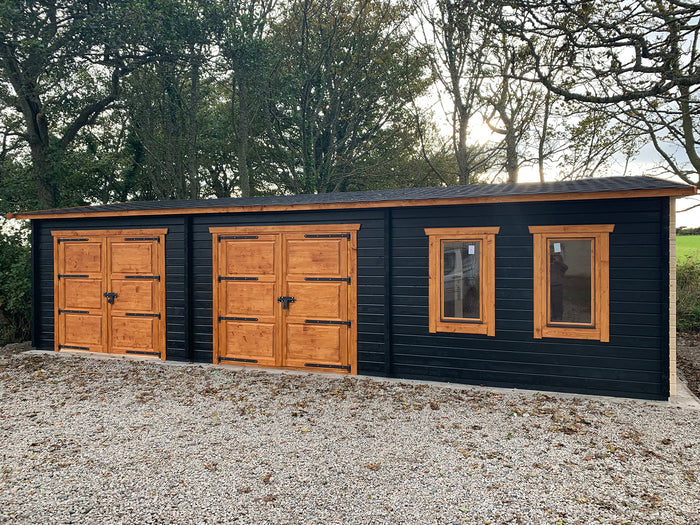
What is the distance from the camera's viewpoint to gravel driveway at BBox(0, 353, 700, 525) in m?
3.15

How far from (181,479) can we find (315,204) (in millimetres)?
3984

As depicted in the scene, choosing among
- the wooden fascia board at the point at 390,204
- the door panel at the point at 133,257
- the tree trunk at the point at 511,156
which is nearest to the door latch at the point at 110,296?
the door panel at the point at 133,257

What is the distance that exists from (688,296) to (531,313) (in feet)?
24.2

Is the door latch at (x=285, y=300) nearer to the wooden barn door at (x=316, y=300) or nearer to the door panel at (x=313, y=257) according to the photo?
the wooden barn door at (x=316, y=300)

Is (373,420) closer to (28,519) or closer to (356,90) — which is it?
(28,519)

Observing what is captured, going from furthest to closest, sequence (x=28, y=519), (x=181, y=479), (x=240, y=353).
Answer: (x=240, y=353), (x=181, y=479), (x=28, y=519)

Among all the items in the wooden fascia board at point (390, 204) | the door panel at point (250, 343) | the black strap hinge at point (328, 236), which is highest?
the wooden fascia board at point (390, 204)

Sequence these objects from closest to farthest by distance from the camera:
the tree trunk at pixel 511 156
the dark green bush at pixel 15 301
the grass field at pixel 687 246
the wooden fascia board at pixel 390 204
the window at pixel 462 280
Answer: the wooden fascia board at pixel 390 204 → the window at pixel 462 280 → the dark green bush at pixel 15 301 → the grass field at pixel 687 246 → the tree trunk at pixel 511 156

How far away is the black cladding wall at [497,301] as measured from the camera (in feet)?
18.0

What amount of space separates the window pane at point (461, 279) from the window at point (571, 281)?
2.36 feet

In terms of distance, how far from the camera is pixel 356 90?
15.2m

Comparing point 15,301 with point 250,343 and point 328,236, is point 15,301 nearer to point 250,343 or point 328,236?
point 250,343

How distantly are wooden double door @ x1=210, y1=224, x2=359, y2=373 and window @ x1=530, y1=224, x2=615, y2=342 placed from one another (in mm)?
2413

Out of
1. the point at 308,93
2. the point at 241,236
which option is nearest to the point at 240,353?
the point at 241,236
